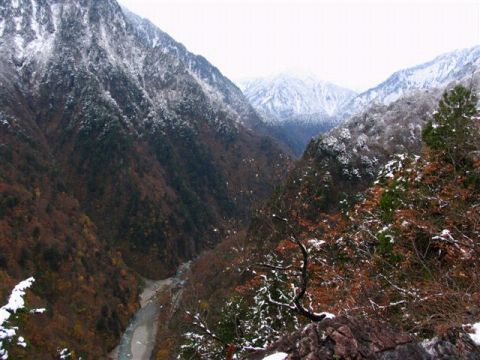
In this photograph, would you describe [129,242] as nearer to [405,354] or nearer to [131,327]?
[131,327]

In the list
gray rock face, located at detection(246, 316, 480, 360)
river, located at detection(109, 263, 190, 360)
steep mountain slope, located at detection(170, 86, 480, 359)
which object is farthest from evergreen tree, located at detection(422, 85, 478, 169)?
river, located at detection(109, 263, 190, 360)

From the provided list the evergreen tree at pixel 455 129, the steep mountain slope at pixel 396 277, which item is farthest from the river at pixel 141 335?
the evergreen tree at pixel 455 129

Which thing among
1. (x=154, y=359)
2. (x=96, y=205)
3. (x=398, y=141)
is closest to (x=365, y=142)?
(x=398, y=141)

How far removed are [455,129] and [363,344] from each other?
18898mm

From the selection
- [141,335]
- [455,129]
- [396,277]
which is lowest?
[141,335]

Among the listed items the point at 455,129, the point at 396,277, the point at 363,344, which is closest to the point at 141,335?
the point at 396,277

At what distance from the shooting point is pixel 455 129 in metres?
23.7

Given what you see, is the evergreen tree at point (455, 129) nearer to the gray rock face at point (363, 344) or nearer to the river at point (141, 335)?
the gray rock face at point (363, 344)

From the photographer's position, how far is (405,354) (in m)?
9.18

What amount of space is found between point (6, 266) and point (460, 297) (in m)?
129

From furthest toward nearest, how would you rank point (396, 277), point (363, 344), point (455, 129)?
point (455, 129), point (396, 277), point (363, 344)

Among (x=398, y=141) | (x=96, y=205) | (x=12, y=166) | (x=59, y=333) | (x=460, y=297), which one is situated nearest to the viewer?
(x=460, y=297)

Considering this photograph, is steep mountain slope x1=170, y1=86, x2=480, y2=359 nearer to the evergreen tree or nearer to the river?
the evergreen tree

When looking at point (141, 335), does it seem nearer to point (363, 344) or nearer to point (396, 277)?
point (396, 277)
